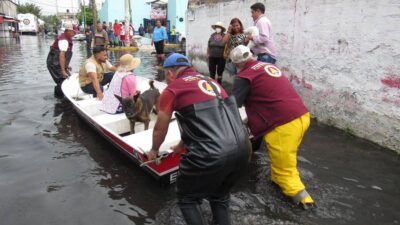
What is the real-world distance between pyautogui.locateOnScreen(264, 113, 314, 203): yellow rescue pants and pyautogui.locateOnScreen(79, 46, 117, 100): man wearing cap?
4.34 meters

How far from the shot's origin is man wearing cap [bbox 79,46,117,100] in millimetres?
7082

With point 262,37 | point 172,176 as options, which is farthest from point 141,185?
point 262,37

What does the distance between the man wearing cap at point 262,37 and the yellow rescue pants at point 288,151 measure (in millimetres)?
3172

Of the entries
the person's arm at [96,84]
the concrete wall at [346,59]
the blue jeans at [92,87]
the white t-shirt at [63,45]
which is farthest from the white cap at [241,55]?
the white t-shirt at [63,45]

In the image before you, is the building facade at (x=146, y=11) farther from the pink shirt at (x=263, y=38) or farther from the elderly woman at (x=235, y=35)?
the pink shirt at (x=263, y=38)

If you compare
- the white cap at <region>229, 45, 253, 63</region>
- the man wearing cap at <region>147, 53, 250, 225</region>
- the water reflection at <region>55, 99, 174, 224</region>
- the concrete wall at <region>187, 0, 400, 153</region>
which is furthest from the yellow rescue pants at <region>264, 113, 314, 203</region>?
the concrete wall at <region>187, 0, 400, 153</region>

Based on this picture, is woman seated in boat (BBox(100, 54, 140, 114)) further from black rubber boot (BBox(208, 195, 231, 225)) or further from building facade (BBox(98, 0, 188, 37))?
building facade (BBox(98, 0, 188, 37))

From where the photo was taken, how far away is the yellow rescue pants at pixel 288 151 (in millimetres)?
3904

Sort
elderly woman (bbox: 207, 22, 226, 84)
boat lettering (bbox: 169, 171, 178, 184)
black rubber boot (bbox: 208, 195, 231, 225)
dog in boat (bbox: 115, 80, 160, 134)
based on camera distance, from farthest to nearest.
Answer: elderly woman (bbox: 207, 22, 226, 84) < dog in boat (bbox: 115, 80, 160, 134) < boat lettering (bbox: 169, 171, 178, 184) < black rubber boot (bbox: 208, 195, 231, 225)

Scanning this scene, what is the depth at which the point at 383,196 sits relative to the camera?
4273mm

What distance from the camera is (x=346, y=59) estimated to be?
245 inches

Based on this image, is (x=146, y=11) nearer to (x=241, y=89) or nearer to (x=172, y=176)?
(x=172, y=176)

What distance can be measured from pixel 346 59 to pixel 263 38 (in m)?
1.62

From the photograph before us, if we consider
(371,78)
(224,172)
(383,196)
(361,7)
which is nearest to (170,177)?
(224,172)
